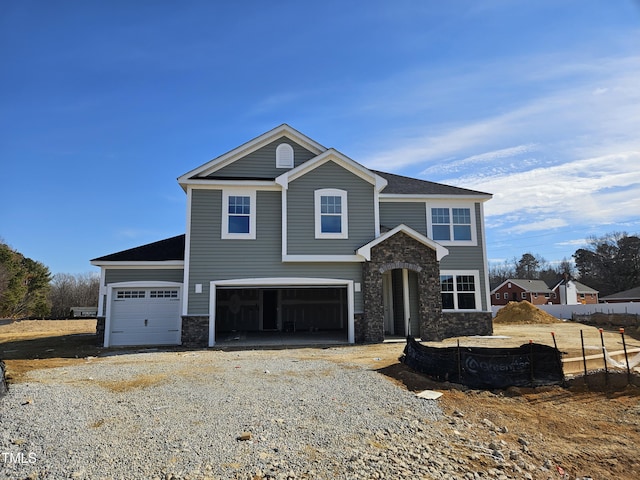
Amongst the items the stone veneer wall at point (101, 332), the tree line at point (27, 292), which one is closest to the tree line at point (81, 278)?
the tree line at point (27, 292)

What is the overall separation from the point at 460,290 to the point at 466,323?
1403 millimetres

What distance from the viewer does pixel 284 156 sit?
57.0ft

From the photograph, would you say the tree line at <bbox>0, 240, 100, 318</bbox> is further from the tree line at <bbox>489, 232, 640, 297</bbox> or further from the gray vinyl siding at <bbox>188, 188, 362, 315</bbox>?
the tree line at <bbox>489, 232, 640, 297</bbox>

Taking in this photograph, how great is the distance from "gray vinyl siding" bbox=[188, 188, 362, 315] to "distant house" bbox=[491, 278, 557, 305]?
1765 inches

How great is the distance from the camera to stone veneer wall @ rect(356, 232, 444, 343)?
52.8 ft

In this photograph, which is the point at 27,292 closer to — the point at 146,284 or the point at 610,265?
the point at 146,284

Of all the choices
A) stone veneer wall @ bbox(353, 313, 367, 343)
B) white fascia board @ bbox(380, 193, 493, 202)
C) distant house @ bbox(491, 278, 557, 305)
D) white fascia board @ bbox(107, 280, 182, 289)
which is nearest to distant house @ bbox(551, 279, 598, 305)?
distant house @ bbox(491, 278, 557, 305)

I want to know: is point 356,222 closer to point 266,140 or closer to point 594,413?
point 266,140

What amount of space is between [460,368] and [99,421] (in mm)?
7076

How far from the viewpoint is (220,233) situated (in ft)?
52.9

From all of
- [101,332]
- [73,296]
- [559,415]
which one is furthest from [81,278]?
[559,415]

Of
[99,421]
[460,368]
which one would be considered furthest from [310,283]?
[99,421]

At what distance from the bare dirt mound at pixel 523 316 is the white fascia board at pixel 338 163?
820 inches

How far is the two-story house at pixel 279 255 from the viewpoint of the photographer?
16.0 meters
